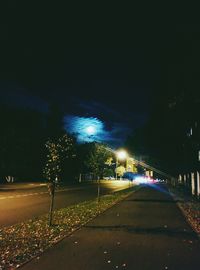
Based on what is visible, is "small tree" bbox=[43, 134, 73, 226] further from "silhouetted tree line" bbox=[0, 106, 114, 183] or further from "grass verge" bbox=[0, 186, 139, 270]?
"silhouetted tree line" bbox=[0, 106, 114, 183]

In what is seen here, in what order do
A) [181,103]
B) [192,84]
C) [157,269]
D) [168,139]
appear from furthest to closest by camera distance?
[168,139]
[181,103]
[192,84]
[157,269]

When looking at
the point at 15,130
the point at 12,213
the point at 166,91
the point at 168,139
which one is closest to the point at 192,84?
the point at 166,91

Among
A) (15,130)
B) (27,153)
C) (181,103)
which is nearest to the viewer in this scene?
(181,103)

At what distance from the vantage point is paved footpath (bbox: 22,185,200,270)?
26.2ft

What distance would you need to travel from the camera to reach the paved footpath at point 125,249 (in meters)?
8.00

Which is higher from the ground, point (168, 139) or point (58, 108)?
point (58, 108)

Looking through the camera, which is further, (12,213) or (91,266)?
(12,213)

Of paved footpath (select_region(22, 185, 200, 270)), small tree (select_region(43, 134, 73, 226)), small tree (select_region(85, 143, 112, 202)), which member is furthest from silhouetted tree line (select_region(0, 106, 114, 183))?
paved footpath (select_region(22, 185, 200, 270))

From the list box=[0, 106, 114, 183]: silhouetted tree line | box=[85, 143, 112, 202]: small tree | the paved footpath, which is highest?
box=[0, 106, 114, 183]: silhouetted tree line

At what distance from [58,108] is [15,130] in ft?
89.9

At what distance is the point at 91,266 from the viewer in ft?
25.7

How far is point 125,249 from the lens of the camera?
9562mm

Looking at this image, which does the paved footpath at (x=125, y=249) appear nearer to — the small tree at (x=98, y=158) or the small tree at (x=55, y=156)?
the small tree at (x=55, y=156)

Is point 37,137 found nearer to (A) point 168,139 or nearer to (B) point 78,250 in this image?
(A) point 168,139
